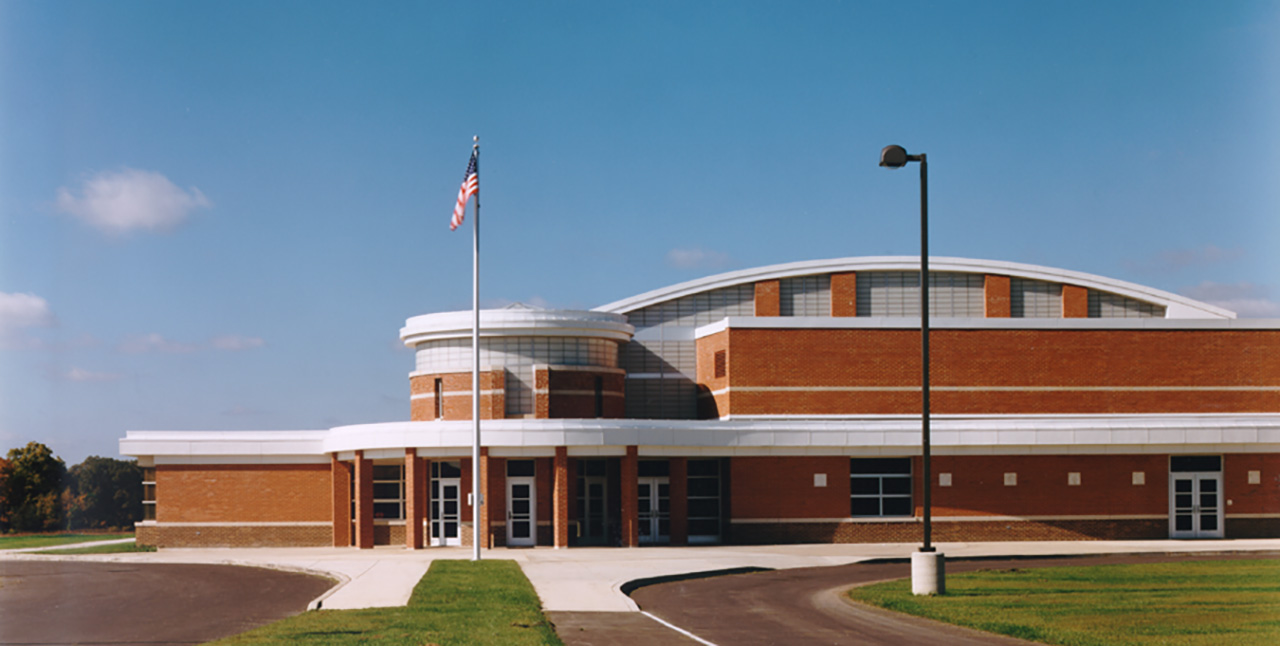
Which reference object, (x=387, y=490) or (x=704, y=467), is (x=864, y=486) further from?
(x=387, y=490)

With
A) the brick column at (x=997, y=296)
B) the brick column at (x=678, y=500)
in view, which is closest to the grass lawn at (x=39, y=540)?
the brick column at (x=678, y=500)

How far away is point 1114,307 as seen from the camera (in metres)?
49.8

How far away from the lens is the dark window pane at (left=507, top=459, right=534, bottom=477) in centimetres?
3794

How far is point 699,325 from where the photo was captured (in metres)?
48.9

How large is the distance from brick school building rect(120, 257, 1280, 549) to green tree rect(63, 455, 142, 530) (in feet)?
104

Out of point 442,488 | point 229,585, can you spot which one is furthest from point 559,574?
point 442,488

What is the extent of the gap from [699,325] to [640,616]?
28717 mm

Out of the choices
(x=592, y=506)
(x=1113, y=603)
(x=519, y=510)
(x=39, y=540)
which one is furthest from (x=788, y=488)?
(x=39, y=540)

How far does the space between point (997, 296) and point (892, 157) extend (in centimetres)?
2778

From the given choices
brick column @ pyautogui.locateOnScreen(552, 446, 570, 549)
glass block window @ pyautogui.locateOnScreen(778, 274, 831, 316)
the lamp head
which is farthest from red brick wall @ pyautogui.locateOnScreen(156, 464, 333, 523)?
the lamp head

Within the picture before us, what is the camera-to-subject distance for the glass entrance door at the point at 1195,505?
39.8 metres

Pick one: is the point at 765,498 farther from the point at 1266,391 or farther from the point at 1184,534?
the point at 1266,391

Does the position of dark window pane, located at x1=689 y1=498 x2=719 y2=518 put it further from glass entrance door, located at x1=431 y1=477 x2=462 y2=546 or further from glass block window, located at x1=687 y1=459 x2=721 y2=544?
glass entrance door, located at x1=431 y1=477 x2=462 y2=546

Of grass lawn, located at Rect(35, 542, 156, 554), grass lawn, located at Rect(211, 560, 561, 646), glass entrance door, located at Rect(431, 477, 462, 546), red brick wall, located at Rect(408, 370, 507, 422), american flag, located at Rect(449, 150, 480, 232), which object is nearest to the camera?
grass lawn, located at Rect(211, 560, 561, 646)
